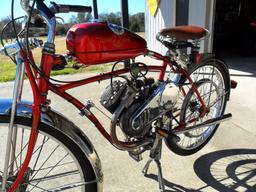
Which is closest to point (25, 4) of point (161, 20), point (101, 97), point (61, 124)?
point (61, 124)

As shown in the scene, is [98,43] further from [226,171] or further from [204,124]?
[226,171]

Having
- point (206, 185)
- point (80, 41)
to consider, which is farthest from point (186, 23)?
point (80, 41)

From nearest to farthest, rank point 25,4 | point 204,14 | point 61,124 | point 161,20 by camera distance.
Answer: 1. point 25,4
2. point 61,124
3. point 204,14
4. point 161,20

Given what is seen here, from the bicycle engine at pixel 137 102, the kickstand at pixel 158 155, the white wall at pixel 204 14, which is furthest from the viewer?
the white wall at pixel 204 14

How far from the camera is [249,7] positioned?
26.9 ft

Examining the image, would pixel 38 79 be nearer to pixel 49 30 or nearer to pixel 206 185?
pixel 49 30

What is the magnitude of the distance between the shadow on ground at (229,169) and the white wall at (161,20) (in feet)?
12.9

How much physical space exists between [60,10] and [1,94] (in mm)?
3162

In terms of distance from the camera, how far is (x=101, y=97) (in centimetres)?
197

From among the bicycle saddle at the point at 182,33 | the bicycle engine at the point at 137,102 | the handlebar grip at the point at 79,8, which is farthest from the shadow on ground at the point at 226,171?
the handlebar grip at the point at 79,8

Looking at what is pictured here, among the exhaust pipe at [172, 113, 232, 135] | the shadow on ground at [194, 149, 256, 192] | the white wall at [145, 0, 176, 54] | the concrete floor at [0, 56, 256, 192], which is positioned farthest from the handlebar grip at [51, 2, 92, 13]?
the white wall at [145, 0, 176, 54]

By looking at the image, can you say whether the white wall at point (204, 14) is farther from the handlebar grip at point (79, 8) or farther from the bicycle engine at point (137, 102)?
the handlebar grip at point (79, 8)

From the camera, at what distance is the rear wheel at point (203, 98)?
8.05 ft

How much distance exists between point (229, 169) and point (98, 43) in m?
1.46
